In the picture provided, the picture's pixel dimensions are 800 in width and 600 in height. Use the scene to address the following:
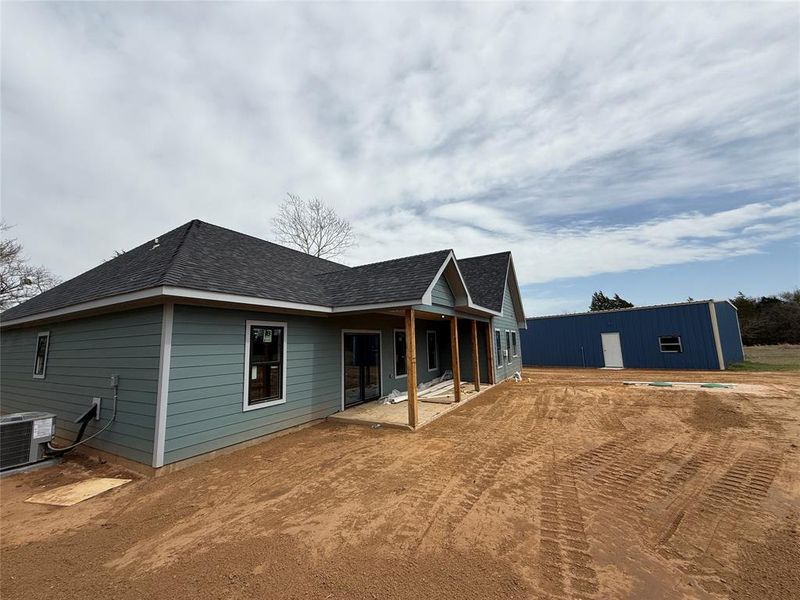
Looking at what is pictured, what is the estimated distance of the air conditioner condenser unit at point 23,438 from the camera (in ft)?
16.6

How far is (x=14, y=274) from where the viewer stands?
20141 millimetres

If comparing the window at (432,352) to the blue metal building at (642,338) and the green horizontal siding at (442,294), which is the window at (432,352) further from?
the blue metal building at (642,338)

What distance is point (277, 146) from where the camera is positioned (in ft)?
32.6

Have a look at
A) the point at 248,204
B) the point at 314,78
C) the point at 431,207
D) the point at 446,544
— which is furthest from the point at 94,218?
the point at 446,544

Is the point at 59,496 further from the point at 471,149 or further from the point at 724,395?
the point at 724,395

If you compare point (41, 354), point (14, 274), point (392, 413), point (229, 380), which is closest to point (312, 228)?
point (41, 354)

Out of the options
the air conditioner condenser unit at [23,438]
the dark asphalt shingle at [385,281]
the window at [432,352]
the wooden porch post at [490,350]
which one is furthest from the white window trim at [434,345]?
the air conditioner condenser unit at [23,438]

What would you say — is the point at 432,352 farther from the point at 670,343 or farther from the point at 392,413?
the point at 670,343

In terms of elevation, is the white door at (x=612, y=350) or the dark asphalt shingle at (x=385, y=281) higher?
the dark asphalt shingle at (x=385, y=281)

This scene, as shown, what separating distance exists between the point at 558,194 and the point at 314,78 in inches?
345

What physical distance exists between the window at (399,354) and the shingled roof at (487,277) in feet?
13.5

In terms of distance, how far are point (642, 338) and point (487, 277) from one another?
10382 mm

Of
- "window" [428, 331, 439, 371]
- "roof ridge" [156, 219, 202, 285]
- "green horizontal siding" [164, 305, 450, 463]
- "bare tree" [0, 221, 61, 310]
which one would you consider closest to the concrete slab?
"green horizontal siding" [164, 305, 450, 463]

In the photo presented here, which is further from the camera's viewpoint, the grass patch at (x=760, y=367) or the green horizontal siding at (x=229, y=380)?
the grass patch at (x=760, y=367)
